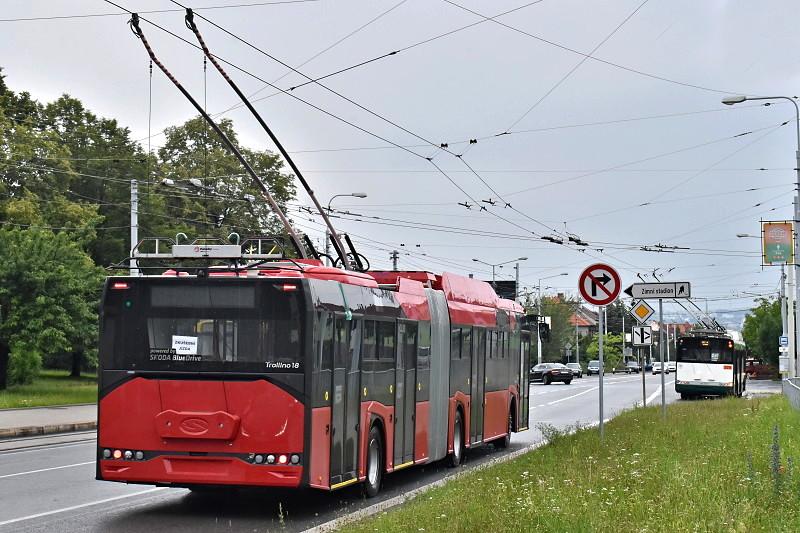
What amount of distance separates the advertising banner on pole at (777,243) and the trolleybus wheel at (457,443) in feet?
85.2

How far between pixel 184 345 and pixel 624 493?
475 centimetres

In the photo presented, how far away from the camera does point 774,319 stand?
293 feet

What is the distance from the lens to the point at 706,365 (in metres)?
50.6

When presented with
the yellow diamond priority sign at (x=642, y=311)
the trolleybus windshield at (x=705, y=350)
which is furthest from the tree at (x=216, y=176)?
the yellow diamond priority sign at (x=642, y=311)

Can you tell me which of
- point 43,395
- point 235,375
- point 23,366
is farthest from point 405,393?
point 23,366

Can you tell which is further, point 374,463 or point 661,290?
point 661,290

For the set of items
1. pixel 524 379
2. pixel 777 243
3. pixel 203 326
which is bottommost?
pixel 524 379

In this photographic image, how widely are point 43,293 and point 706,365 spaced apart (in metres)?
27.6

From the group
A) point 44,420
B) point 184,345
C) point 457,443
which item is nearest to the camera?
point 184,345

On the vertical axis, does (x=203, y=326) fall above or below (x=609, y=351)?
above

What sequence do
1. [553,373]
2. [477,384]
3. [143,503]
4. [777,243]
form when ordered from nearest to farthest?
[143,503], [477,384], [777,243], [553,373]

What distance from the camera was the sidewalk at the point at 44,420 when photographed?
2650 centimetres

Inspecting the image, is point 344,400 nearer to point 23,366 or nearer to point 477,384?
point 477,384

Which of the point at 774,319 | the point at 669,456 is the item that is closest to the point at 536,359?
the point at 774,319
